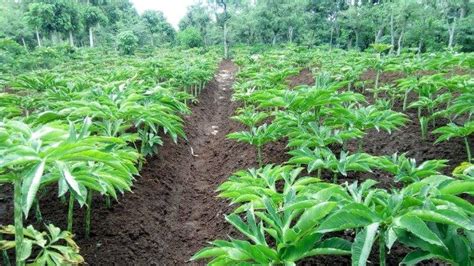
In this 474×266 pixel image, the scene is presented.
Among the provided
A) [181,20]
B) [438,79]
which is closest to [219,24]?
[181,20]

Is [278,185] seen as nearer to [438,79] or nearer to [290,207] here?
[290,207]

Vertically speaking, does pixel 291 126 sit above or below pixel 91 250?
above

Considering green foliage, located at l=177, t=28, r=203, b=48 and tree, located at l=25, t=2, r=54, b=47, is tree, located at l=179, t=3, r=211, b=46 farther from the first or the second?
tree, located at l=25, t=2, r=54, b=47

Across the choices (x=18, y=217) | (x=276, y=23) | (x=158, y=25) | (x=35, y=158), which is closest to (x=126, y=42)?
(x=276, y=23)

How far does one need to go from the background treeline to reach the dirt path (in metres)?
14.5

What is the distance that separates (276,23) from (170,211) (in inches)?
958

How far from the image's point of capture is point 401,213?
4.84ft

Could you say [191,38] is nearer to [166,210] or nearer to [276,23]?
[276,23]

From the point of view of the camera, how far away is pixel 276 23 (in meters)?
26.5

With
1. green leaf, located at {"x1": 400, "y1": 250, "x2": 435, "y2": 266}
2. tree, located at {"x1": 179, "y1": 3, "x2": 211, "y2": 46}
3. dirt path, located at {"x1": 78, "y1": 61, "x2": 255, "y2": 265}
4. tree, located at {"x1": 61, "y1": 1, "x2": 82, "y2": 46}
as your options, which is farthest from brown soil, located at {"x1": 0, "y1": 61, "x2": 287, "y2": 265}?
tree, located at {"x1": 179, "y1": 3, "x2": 211, "y2": 46}

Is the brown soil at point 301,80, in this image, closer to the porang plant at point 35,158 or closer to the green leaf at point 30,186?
the porang plant at point 35,158

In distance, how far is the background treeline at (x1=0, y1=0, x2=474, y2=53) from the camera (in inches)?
763

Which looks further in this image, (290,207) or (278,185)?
(278,185)

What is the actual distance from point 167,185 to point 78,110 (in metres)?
1.99
